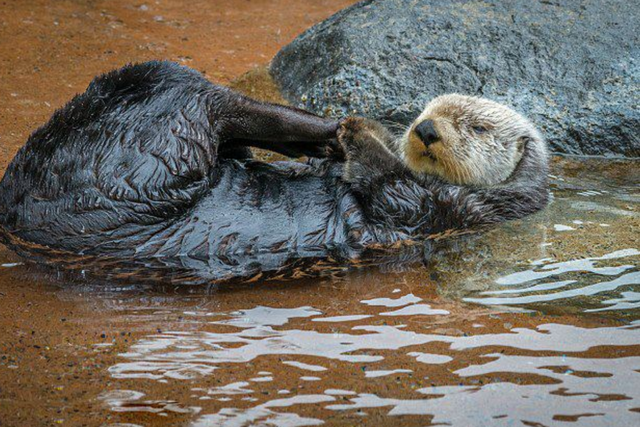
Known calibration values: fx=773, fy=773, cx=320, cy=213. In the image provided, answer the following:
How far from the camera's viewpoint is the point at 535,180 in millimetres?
4840

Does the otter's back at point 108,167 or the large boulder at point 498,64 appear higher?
the large boulder at point 498,64

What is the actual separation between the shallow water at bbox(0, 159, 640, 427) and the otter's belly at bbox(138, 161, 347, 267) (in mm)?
254

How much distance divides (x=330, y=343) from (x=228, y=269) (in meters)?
0.99

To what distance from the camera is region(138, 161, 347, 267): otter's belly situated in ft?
13.5

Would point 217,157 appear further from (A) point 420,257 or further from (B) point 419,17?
(B) point 419,17

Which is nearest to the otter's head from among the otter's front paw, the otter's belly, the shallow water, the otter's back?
the otter's front paw

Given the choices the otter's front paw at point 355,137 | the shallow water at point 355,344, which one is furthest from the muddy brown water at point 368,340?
the otter's front paw at point 355,137

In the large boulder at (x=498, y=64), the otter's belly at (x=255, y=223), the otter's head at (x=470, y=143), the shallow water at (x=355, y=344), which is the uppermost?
A: the large boulder at (x=498, y=64)

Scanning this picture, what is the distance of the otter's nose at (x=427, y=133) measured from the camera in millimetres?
4648

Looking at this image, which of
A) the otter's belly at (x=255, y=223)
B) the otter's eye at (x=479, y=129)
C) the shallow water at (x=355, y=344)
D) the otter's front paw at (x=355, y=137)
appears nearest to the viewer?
the shallow water at (x=355, y=344)

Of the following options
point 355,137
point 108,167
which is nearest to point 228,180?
point 108,167

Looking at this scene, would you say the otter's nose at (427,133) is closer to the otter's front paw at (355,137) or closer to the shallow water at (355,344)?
the otter's front paw at (355,137)

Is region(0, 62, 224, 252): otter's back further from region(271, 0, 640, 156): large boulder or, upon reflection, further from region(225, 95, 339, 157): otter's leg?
region(271, 0, 640, 156): large boulder

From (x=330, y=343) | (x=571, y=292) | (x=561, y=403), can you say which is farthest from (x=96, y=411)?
(x=571, y=292)
